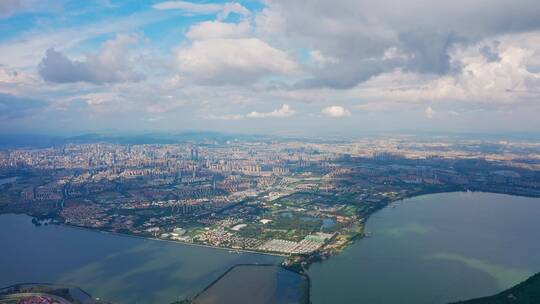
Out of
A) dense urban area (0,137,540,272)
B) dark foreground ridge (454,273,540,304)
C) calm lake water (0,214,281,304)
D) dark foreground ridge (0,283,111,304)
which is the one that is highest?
dense urban area (0,137,540,272)

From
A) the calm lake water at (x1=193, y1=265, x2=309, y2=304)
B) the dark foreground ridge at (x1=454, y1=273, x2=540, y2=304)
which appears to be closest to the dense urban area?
the calm lake water at (x1=193, y1=265, x2=309, y2=304)

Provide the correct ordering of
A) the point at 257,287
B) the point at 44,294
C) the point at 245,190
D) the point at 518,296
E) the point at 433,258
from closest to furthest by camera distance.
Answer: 1. the point at 518,296
2. the point at 44,294
3. the point at 257,287
4. the point at 433,258
5. the point at 245,190

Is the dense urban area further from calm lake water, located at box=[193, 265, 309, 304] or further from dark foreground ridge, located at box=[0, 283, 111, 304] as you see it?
dark foreground ridge, located at box=[0, 283, 111, 304]

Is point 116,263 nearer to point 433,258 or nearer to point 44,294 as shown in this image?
point 44,294

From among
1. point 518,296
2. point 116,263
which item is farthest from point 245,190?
point 518,296

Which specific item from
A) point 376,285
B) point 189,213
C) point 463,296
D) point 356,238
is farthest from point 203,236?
point 463,296

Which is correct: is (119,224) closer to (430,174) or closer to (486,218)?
(486,218)
